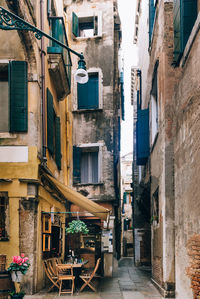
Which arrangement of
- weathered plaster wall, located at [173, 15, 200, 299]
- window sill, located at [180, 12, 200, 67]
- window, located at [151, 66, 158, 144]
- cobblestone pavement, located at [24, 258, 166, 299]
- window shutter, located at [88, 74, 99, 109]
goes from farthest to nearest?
1. window shutter, located at [88, 74, 99, 109]
2. window, located at [151, 66, 158, 144]
3. cobblestone pavement, located at [24, 258, 166, 299]
4. weathered plaster wall, located at [173, 15, 200, 299]
5. window sill, located at [180, 12, 200, 67]

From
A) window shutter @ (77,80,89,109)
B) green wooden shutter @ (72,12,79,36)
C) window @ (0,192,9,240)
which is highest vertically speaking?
green wooden shutter @ (72,12,79,36)

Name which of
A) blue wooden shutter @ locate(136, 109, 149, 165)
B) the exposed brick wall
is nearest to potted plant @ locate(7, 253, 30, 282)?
the exposed brick wall

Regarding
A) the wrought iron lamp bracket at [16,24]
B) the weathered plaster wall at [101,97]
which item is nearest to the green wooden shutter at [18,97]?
the wrought iron lamp bracket at [16,24]

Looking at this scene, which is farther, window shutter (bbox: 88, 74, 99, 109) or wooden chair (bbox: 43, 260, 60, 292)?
window shutter (bbox: 88, 74, 99, 109)

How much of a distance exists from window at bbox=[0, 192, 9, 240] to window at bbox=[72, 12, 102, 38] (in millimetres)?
11230

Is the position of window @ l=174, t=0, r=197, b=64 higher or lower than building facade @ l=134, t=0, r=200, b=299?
higher

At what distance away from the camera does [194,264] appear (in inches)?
282

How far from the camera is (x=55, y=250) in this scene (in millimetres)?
13648

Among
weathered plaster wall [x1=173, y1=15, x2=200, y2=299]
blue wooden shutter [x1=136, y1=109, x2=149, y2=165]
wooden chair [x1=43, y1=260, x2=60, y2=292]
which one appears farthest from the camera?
blue wooden shutter [x1=136, y1=109, x2=149, y2=165]

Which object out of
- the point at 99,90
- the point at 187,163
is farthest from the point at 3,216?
the point at 99,90

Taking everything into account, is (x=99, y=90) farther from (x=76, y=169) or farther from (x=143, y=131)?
(x=143, y=131)

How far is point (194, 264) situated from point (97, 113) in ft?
39.5

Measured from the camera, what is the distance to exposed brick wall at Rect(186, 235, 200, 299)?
22.6ft

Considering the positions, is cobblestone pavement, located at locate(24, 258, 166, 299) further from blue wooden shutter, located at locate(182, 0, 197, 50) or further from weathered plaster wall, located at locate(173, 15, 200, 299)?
blue wooden shutter, located at locate(182, 0, 197, 50)
